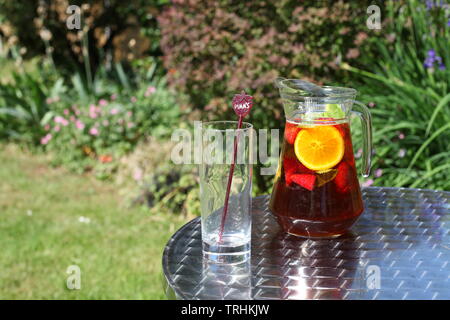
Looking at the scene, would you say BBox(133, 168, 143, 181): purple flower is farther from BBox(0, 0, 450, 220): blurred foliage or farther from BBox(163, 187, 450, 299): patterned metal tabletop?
BBox(163, 187, 450, 299): patterned metal tabletop

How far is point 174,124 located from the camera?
4.62 metres

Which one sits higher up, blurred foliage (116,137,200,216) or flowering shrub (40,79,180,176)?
flowering shrub (40,79,180,176)

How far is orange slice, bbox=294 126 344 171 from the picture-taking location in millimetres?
1329

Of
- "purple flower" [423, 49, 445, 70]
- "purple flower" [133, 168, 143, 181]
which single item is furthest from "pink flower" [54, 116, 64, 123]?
"purple flower" [423, 49, 445, 70]

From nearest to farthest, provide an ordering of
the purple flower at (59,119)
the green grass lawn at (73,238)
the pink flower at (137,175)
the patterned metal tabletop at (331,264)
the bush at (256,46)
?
the patterned metal tabletop at (331,264) → the green grass lawn at (73,238) → the bush at (256,46) → the pink flower at (137,175) → the purple flower at (59,119)

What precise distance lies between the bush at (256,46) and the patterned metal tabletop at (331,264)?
2001mm

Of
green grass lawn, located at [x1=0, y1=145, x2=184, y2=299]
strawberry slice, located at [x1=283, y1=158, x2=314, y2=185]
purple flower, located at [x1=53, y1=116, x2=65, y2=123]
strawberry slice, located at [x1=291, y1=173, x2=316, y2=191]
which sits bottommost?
green grass lawn, located at [x1=0, y1=145, x2=184, y2=299]

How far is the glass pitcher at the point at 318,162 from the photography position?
4.38 feet

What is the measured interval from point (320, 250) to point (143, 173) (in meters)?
2.91

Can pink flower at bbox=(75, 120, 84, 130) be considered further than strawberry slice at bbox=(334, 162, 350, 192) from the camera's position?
Yes

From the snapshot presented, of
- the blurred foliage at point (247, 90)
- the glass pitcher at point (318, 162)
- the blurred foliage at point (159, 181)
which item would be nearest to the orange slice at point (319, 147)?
the glass pitcher at point (318, 162)

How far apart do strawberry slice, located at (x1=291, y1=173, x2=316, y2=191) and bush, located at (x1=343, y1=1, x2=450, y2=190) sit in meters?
1.65

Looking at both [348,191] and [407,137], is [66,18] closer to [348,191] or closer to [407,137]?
[407,137]

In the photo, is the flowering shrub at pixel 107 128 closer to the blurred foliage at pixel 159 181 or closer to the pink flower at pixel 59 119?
the pink flower at pixel 59 119
